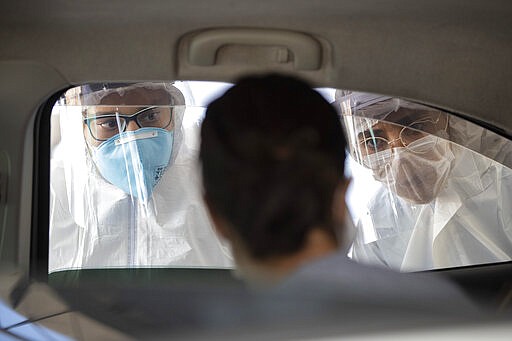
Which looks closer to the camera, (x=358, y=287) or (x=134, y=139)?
(x=358, y=287)

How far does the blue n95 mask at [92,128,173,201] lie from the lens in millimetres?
2344

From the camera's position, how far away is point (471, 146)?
80.1 inches

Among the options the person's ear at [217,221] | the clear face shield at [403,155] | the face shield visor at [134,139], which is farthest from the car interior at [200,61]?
the clear face shield at [403,155]

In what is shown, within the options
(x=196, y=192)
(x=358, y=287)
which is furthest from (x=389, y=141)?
(x=358, y=287)

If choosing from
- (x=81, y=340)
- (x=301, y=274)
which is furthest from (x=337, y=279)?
(x=81, y=340)

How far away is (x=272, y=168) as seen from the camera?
3.43 ft

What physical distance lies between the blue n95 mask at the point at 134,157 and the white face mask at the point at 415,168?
69 centimetres

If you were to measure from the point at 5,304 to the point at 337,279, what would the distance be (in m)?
0.53

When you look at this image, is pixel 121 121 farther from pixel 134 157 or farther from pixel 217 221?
pixel 217 221

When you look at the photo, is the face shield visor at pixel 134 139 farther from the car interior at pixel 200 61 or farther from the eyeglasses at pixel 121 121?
the car interior at pixel 200 61

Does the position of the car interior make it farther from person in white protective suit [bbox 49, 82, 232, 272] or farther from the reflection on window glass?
person in white protective suit [bbox 49, 82, 232, 272]

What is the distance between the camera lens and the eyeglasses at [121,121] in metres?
2.25

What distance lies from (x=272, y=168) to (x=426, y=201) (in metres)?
1.73

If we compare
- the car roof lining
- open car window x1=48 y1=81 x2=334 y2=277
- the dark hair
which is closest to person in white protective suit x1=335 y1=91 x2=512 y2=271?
open car window x1=48 y1=81 x2=334 y2=277
